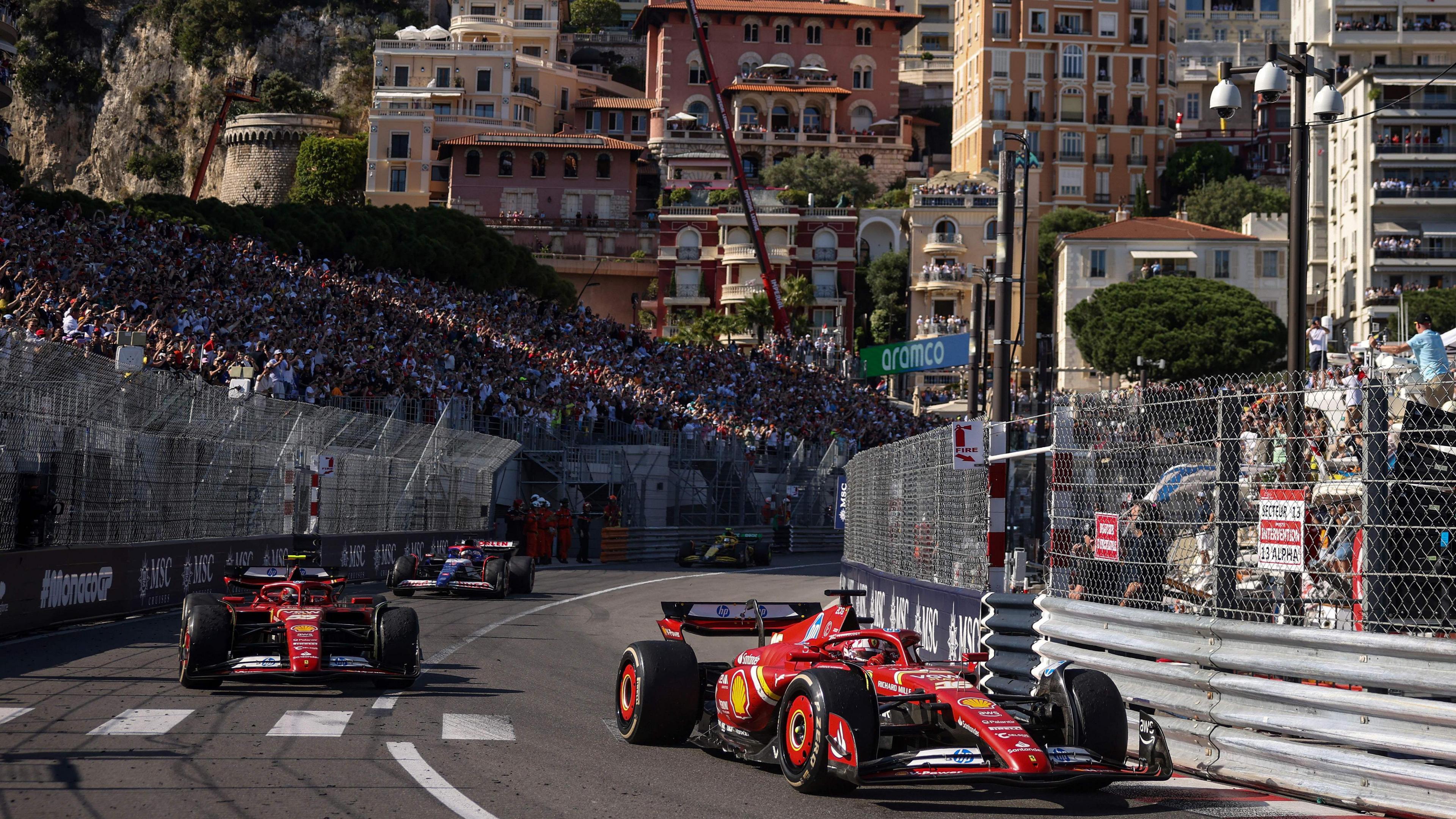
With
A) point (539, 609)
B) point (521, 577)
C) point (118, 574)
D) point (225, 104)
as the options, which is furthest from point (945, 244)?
point (118, 574)

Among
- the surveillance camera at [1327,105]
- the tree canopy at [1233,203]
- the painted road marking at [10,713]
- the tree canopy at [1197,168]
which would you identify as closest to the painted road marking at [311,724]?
the painted road marking at [10,713]

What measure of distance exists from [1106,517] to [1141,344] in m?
67.6

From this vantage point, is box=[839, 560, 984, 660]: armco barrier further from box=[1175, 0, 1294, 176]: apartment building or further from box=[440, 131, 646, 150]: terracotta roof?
box=[1175, 0, 1294, 176]: apartment building

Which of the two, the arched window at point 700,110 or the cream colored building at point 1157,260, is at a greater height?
the arched window at point 700,110

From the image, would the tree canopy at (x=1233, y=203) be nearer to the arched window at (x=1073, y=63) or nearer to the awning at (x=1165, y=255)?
the arched window at (x=1073, y=63)

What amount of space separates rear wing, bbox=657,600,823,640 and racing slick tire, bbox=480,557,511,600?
1197 centimetres

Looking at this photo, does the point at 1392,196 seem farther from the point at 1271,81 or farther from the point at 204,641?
the point at 204,641

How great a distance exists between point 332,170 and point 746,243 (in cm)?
3021

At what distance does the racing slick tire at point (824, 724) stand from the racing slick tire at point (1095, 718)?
1.08m

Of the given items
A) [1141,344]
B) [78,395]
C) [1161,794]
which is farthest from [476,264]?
[1161,794]

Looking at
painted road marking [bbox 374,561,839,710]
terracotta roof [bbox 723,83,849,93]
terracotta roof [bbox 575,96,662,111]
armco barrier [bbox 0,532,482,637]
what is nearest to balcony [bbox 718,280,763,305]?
terracotta roof [bbox 723,83,849,93]

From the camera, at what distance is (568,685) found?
512 inches

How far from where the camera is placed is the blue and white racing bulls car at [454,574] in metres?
23.0

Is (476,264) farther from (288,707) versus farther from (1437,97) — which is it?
(288,707)
